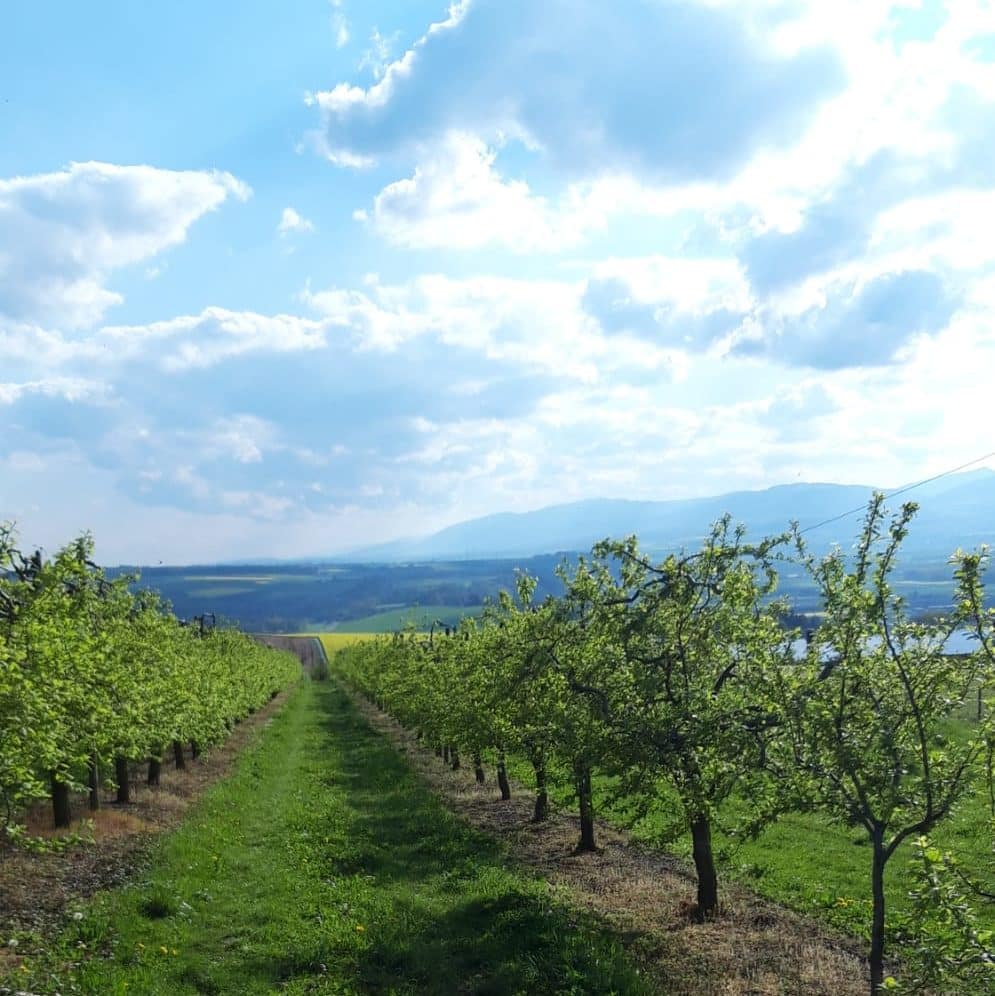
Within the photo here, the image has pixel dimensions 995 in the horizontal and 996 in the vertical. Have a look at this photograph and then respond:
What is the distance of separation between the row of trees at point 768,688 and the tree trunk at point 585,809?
0.49 feet

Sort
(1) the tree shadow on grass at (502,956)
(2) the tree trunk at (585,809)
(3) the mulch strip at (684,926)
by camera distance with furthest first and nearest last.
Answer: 1. (2) the tree trunk at (585,809)
2. (3) the mulch strip at (684,926)
3. (1) the tree shadow on grass at (502,956)

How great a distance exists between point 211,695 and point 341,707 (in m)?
48.5

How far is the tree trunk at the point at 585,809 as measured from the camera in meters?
23.3

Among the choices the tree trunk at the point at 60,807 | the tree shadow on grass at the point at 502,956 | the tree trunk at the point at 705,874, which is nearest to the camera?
the tree shadow on grass at the point at 502,956

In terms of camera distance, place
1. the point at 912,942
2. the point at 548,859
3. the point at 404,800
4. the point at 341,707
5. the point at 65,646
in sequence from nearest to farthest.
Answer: the point at 912,942, the point at 65,646, the point at 548,859, the point at 404,800, the point at 341,707

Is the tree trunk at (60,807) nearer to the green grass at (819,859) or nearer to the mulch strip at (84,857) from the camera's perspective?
the mulch strip at (84,857)

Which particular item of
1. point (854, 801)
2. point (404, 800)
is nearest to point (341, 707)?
point (404, 800)

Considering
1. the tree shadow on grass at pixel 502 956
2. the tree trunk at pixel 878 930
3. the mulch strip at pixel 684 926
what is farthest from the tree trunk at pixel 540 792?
the tree trunk at pixel 878 930

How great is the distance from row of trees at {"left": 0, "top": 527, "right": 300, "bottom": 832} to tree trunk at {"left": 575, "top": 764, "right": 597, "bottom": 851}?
1410 centimetres

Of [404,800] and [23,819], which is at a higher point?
[23,819]

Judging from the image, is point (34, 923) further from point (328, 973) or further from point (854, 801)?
point (854, 801)

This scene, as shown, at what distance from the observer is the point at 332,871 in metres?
22.6

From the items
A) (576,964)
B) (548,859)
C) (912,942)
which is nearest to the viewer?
(576,964)

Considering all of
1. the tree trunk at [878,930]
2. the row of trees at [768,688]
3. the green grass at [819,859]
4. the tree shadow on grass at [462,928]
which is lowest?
the green grass at [819,859]
